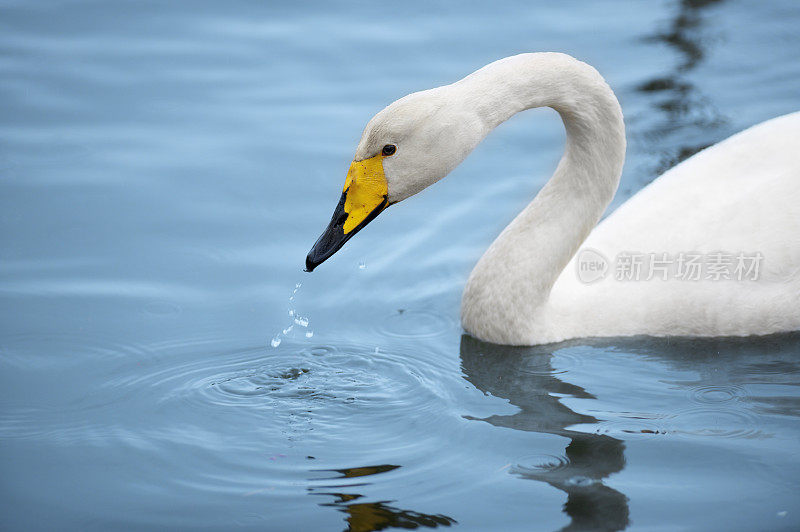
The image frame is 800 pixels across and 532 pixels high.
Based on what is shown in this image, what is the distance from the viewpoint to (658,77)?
384 inches

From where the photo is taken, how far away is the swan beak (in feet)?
18.4

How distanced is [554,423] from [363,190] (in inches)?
59.2

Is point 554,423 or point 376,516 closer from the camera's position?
point 376,516

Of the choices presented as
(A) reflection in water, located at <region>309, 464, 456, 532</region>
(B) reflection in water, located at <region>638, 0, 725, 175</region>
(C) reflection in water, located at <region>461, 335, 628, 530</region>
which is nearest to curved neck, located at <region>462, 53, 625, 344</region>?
(C) reflection in water, located at <region>461, 335, 628, 530</region>

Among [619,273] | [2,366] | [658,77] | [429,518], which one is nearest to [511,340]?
[619,273]

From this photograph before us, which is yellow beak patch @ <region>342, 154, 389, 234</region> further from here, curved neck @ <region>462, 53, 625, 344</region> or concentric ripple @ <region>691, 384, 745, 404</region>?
concentric ripple @ <region>691, 384, 745, 404</region>

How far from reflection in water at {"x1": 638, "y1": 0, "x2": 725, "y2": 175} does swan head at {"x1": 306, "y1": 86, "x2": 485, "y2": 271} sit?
3199mm

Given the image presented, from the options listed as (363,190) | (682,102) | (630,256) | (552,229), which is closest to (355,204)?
(363,190)

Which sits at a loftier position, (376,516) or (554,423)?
(554,423)

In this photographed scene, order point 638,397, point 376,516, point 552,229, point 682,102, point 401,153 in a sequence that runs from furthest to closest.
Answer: point 682,102, point 552,229, point 638,397, point 401,153, point 376,516

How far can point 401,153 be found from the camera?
5.58 metres

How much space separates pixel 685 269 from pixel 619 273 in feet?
1.22

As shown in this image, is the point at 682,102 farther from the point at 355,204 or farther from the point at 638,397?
the point at 355,204

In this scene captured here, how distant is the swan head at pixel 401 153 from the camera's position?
5496mm
